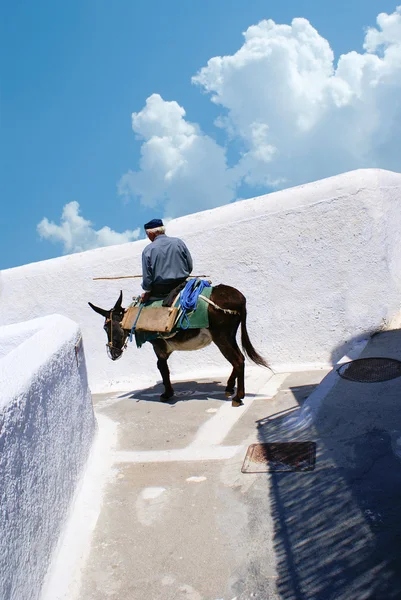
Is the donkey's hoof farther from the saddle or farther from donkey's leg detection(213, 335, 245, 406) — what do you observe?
the saddle

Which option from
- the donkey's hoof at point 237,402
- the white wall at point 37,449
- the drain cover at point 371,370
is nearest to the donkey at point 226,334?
the donkey's hoof at point 237,402

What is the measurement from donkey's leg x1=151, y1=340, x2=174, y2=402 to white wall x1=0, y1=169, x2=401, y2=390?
1.42 meters

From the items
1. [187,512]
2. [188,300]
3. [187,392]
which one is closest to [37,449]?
[187,512]

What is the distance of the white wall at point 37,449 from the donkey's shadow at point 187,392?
1.93 meters

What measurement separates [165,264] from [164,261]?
0.12 ft

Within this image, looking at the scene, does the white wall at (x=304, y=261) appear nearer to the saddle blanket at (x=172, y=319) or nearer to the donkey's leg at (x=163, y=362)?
the donkey's leg at (x=163, y=362)

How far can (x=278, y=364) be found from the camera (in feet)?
24.0

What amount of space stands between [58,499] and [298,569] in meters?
1.55

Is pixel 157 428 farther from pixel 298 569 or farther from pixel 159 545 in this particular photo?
pixel 298 569

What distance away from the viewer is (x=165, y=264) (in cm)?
590

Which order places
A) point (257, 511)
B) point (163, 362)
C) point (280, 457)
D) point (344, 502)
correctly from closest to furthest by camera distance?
1. point (344, 502)
2. point (257, 511)
3. point (280, 457)
4. point (163, 362)

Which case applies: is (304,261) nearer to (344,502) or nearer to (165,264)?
(165,264)

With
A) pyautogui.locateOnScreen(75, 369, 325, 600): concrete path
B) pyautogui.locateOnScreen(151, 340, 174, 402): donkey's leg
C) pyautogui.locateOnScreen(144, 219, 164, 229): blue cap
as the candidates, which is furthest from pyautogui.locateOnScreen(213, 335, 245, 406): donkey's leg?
pyautogui.locateOnScreen(144, 219, 164, 229): blue cap

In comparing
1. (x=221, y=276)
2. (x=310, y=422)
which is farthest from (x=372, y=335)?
(x=310, y=422)
